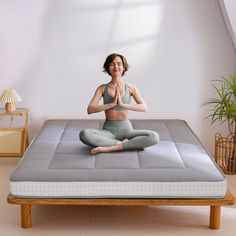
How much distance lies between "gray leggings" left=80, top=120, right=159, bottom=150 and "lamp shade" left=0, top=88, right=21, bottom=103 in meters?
1.10

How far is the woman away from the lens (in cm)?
366

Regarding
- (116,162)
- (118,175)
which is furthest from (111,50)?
(118,175)

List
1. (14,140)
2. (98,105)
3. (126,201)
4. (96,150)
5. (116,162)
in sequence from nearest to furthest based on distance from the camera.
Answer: (126,201) < (116,162) < (96,150) < (98,105) < (14,140)

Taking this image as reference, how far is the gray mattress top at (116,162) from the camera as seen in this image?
3217 millimetres

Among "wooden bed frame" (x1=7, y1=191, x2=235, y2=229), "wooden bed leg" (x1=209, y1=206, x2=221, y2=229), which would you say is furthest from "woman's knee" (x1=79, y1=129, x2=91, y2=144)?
"wooden bed leg" (x1=209, y1=206, x2=221, y2=229)

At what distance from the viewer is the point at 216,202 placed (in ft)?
10.4

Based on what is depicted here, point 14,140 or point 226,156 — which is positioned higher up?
point 14,140

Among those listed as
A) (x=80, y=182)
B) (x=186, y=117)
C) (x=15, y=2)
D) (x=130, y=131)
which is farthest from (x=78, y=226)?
(x=15, y=2)

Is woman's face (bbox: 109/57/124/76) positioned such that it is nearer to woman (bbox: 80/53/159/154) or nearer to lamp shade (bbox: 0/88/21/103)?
woman (bbox: 80/53/159/154)

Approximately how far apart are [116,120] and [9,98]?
1201 mm

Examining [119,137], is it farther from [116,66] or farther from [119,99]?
[116,66]

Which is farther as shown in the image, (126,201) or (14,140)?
(14,140)

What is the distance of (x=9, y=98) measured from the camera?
457 cm

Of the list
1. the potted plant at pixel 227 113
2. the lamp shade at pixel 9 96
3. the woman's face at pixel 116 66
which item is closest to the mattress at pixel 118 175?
the woman's face at pixel 116 66
